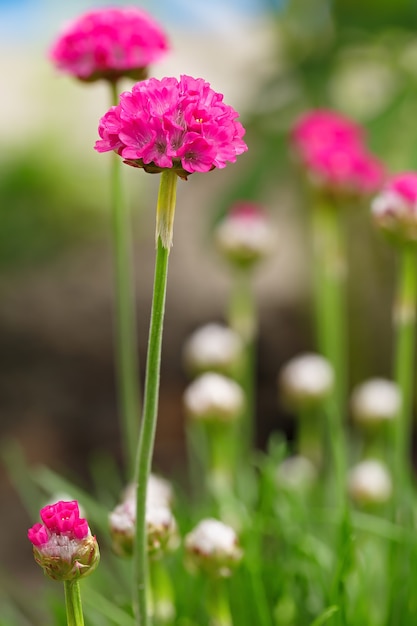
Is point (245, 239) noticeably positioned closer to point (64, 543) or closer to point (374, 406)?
point (374, 406)

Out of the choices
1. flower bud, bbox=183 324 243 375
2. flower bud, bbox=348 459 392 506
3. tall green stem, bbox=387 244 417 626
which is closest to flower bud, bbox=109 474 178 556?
tall green stem, bbox=387 244 417 626

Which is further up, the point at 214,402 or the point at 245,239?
the point at 245,239

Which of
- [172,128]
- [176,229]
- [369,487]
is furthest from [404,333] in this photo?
[176,229]

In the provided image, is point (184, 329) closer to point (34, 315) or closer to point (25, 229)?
point (34, 315)

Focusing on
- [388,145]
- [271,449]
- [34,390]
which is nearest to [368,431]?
[271,449]

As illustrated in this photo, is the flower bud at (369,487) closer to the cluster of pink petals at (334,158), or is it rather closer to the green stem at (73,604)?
the cluster of pink petals at (334,158)

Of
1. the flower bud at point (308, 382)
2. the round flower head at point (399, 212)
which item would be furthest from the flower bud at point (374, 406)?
the round flower head at point (399, 212)

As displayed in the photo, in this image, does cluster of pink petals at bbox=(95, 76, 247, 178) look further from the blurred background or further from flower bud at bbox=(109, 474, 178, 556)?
the blurred background
